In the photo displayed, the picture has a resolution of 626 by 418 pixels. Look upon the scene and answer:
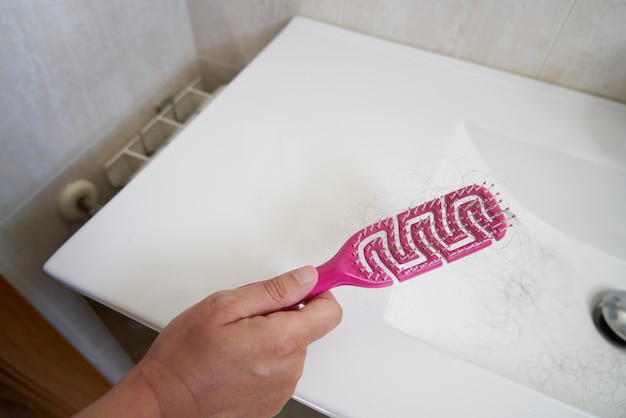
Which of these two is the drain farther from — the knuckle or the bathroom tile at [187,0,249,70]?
the bathroom tile at [187,0,249,70]

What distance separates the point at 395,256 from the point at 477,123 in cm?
26

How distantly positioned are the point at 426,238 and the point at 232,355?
0.19m

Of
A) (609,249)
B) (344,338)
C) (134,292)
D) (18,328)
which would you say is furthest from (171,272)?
(609,249)

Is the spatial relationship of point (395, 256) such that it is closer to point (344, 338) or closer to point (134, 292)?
point (344, 338)

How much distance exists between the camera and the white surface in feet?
1.09

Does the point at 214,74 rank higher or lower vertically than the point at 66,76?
lower

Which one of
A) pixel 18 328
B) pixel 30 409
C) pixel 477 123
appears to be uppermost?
pixel 477 123

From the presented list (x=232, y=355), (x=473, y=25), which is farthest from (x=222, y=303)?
(x=473, y=25)

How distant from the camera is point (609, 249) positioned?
0.50 metres

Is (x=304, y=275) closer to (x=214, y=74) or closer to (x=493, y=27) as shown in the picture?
(x=493, y=27)

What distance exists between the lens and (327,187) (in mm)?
451

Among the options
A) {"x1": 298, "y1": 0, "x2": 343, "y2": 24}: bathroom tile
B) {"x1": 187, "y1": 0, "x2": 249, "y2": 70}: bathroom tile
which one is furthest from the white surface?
{"x1": 187, "y1": 0, "x2": 249, "y2": 70}: bathroom tile

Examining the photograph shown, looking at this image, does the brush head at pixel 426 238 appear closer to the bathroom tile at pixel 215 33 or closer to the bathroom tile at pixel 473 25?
the bathroom tile at pixel 473 25

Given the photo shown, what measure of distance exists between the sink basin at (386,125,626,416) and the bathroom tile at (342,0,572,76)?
0.46 feet
